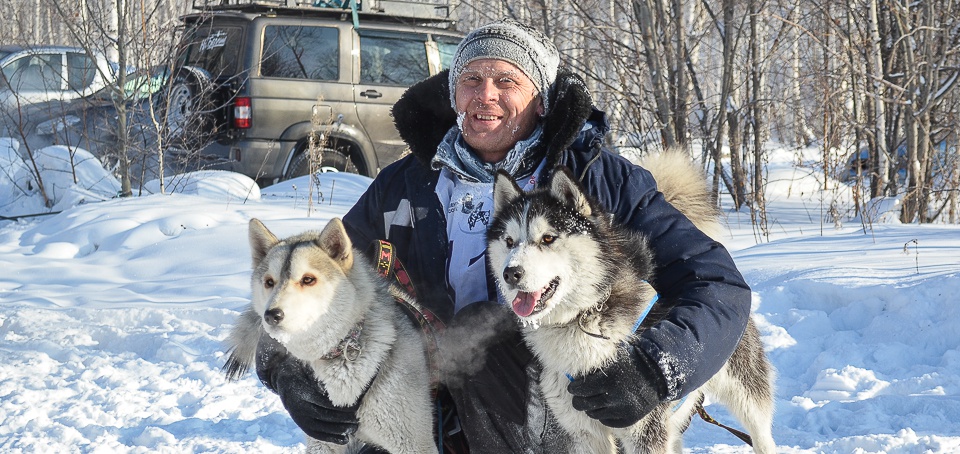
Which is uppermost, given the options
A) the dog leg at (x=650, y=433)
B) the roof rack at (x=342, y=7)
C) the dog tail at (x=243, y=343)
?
the roof rack at (x=342, y=7)

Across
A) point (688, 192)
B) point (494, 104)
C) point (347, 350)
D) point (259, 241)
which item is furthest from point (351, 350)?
point (688, 192)

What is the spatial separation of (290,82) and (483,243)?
540 centimetres

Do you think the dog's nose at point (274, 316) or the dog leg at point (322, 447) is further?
the dog leg at point (322, 447)

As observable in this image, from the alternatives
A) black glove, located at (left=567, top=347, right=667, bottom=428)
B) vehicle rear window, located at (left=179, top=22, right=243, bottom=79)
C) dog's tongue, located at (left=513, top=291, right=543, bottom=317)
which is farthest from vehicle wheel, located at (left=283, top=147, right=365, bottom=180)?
black glove, located at (left=567, top=347, right=667, bottom=428)

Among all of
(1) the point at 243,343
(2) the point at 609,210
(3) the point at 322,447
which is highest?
(2) the point at 609,210

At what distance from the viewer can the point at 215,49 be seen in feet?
25.5

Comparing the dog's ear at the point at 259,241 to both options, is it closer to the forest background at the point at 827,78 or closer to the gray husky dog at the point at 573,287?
the gray husky dog at the point at 573,287

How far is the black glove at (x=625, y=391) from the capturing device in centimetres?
214

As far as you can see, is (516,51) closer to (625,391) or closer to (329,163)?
(625,391)

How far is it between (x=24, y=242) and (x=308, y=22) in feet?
10.3

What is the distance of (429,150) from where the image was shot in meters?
2.96

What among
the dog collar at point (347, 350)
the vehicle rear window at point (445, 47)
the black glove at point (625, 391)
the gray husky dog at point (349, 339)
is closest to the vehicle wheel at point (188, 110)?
the vehicle rear window at point (445, 47)

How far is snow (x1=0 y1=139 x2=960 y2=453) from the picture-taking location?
3389 mm

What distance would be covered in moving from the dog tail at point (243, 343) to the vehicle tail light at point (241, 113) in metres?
5.04
